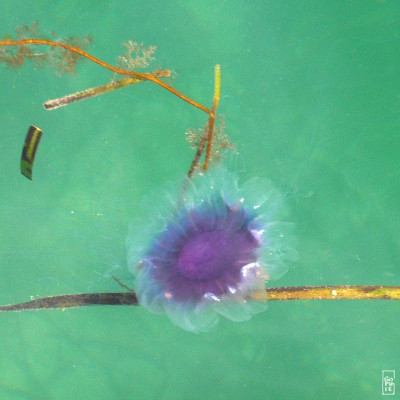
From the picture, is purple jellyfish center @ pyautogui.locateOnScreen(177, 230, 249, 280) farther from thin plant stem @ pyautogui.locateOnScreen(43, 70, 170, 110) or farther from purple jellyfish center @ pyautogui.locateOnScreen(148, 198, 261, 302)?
thin plant stem @ pyautogui.locateOnScreen(43, 70, 170, 110)

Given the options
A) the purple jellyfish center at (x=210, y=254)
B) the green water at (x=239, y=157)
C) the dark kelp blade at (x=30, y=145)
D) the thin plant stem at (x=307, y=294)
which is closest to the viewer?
the purple jellyfish center at (x=210, y=254)

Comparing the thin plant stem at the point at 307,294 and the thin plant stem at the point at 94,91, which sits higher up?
the thin plant stem at the point at 94,91

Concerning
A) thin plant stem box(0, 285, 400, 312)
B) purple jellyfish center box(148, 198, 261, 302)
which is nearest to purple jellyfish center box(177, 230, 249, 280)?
purple jellyfish center box(148, 198, 261, 302)

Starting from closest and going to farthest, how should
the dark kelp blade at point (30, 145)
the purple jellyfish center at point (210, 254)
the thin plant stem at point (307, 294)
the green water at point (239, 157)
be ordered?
the purple jellyfish center at point (210, 254)
the thin plant stem at point (307, 294)
the dark kelp blade at point (30, 145)
the green water at point (239, 157)

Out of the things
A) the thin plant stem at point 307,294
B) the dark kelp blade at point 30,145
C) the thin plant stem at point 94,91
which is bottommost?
the thin plant stem at point 307,294

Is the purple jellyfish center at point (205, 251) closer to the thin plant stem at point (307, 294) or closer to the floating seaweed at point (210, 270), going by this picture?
the floating seaweed at point (210, 270)

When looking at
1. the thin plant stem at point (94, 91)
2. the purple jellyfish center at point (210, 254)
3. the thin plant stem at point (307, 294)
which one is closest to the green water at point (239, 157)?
the thin plant stem at point (94, 91)

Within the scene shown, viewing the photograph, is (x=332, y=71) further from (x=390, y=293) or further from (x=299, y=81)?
(x=390, y=293)

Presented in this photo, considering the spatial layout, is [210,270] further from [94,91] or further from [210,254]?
[94,91]
